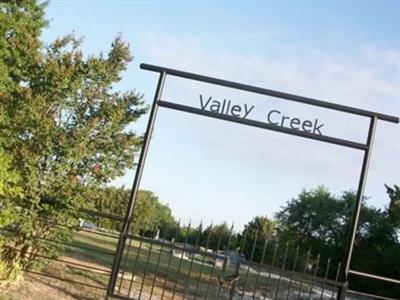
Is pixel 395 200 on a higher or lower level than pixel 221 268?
higher

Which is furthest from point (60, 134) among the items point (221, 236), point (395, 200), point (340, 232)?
point (340, 232)

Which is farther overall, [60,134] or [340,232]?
[340,232]

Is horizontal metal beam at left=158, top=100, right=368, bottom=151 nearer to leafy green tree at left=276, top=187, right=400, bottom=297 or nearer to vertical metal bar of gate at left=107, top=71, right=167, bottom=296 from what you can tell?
vertical metal bar of gate at left=107, top=71, right=167, bottom=296

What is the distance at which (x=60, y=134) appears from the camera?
800 cm

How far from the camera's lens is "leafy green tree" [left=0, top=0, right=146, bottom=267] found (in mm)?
7754

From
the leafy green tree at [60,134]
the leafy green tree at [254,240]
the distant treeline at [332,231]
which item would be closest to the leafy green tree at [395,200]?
the distant treeline at [332,231]

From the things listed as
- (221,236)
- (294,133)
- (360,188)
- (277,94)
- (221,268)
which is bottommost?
(221,268)

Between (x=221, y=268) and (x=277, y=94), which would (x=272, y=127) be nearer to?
(x=277, y=94)

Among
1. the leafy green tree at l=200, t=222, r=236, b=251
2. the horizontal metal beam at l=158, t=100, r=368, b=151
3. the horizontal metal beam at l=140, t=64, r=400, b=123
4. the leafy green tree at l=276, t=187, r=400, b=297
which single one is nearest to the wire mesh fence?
the leafy green tree at l=200, t=222, r=236, b=251

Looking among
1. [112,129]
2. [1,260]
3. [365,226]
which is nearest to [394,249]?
[365,226]

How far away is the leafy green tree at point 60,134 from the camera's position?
7754 millimetres

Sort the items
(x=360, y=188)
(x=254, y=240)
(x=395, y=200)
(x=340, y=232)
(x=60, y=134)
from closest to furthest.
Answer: (x=254, y=240), (x=360, y=188), (x=60, y=134), (x=395, y=200), (x=340, y=232)

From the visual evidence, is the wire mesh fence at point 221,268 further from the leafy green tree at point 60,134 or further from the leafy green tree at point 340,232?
the leafy green tree at point 340,232

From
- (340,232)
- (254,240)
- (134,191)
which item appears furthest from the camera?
(340,232)
